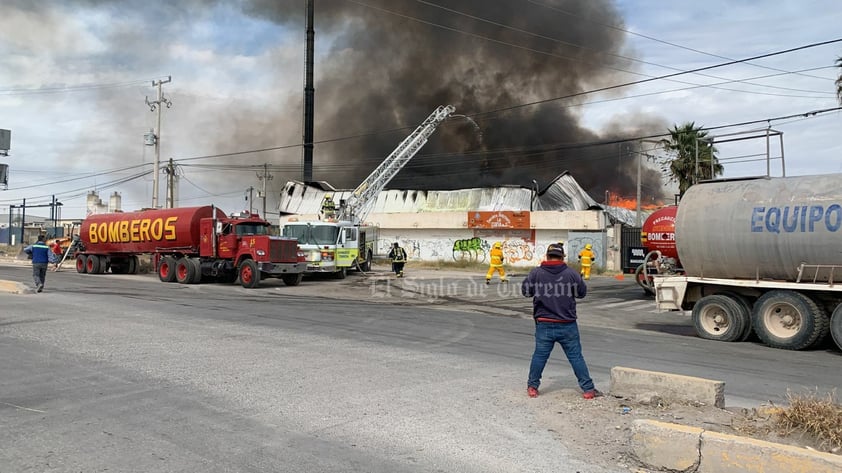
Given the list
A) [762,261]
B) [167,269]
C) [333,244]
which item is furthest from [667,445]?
[167,269]

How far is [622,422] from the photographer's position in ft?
17.2

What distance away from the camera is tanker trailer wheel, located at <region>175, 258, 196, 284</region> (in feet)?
74.3

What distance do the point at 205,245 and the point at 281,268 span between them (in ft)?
10.9

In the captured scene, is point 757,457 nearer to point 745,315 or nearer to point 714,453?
point 714,453

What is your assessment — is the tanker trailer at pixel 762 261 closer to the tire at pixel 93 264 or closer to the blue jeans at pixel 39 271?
the blue jeans at pixel 39 271

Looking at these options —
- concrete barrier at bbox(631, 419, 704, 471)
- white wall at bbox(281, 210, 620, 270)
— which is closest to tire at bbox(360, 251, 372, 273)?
white wall at bbox(281, 210, 620, 270)

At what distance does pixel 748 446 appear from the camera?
4031mm

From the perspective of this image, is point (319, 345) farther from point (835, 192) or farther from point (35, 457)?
point (835, 192)

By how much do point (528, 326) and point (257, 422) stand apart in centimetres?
789

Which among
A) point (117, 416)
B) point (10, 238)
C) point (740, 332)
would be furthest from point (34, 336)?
point (10, 238)

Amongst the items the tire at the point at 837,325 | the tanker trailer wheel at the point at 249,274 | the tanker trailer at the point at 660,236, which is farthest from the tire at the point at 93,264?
the tire at the point at 837,325

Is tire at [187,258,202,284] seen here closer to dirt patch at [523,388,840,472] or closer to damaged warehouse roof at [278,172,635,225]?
dirt patch at [523,388,840,472]

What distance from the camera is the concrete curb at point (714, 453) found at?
3.82 m

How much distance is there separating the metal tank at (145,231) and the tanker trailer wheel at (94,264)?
283 millimetres
